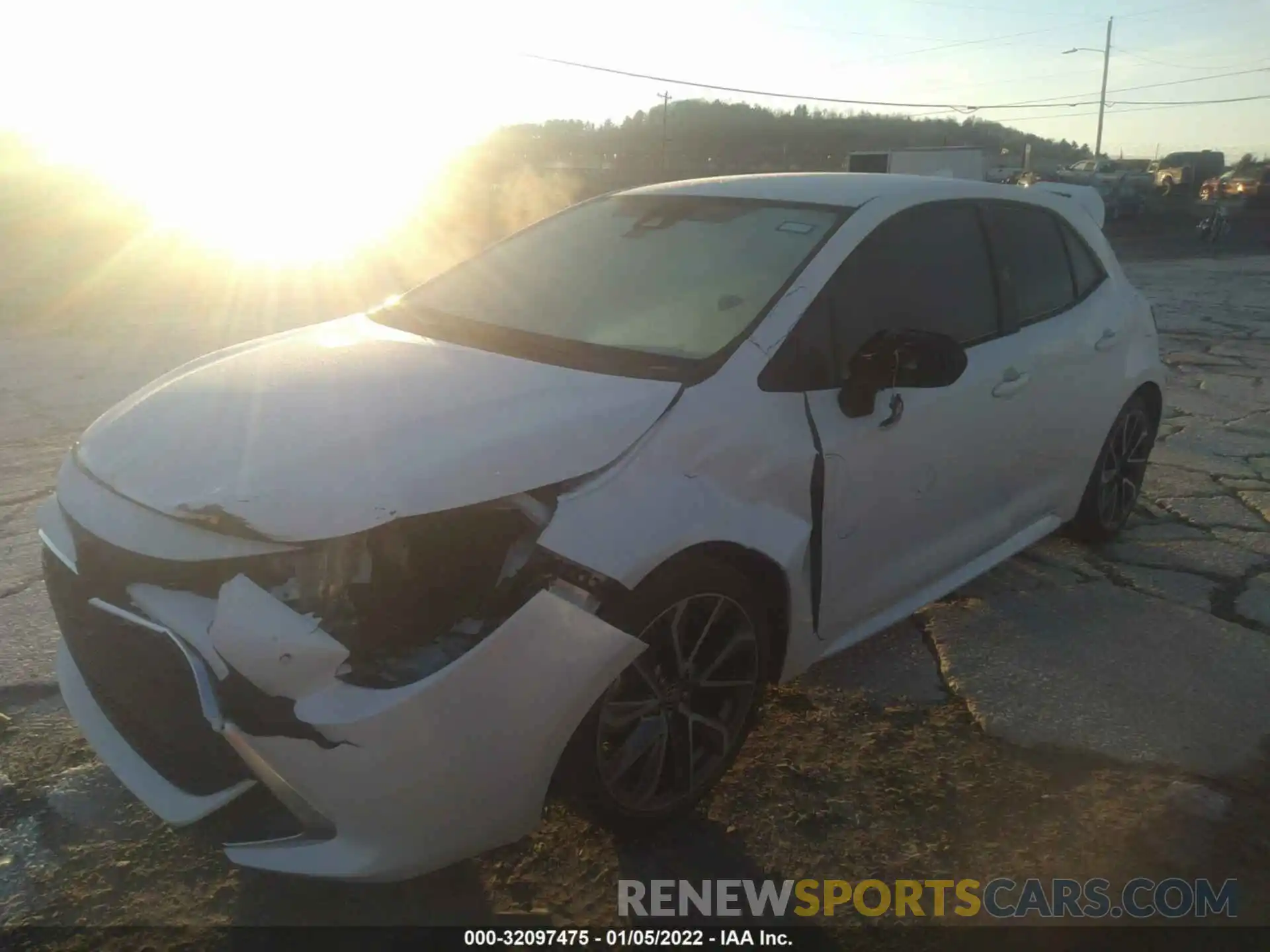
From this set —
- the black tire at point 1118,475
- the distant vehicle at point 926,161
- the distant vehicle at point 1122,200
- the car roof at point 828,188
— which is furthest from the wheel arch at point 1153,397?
the distant vehicle at point 1122,200

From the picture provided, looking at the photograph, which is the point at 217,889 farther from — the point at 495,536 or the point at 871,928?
the point at 871,928

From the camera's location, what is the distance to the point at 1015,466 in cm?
372

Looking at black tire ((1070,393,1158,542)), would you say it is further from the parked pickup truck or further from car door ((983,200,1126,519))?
the parked pickup truck

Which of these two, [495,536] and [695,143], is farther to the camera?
[695,143]

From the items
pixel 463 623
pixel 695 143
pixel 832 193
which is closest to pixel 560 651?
pixel 463 623

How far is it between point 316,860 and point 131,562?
0.78 metres

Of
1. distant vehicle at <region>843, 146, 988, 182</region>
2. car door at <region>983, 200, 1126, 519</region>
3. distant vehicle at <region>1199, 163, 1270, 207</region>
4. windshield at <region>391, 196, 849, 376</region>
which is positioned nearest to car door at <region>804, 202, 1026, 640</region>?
car door at <region>983, 200, 1126, 519</region>

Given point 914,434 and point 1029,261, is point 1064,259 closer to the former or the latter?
point 1029,261

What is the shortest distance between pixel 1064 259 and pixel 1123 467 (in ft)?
3.51

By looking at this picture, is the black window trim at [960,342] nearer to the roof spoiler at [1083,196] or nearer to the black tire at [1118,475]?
the roof spoiler at [1083,196]

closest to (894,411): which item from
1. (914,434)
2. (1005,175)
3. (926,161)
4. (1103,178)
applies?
(914,434)

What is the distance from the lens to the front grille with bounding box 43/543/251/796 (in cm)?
216

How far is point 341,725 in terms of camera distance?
Result: 6.55ft

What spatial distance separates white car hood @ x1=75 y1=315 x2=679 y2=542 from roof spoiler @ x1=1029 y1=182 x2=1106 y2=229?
2947 millimetres
